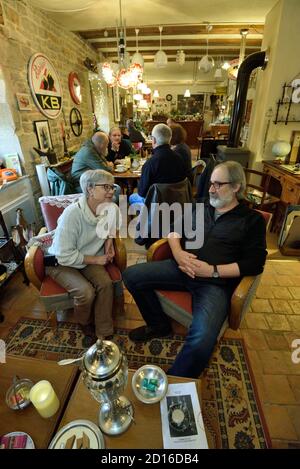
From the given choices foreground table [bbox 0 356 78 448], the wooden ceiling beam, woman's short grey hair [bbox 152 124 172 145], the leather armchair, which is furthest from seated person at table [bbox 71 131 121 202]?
the wooden ceiling beam

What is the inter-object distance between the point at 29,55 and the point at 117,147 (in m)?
1.58

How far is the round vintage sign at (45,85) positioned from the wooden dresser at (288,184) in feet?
10.2

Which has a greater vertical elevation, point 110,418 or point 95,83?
point 95,83

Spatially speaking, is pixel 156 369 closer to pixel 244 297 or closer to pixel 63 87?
pixel 244 297

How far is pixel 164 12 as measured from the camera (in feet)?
10.3

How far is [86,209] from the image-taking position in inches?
63.3

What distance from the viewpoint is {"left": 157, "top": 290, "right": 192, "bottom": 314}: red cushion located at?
1476 mm

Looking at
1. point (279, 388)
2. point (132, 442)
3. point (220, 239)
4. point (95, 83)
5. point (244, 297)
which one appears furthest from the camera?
point (95, 83)

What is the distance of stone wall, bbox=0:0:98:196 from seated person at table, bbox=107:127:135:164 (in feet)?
2.38

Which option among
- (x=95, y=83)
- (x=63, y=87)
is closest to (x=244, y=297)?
(x=63, y=87)

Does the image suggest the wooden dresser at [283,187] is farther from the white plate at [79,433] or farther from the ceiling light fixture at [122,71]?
the white plate at [79,433]

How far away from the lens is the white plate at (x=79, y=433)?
83cm

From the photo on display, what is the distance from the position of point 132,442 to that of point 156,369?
262 mm

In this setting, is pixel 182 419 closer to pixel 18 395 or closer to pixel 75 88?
pixel 18 395
